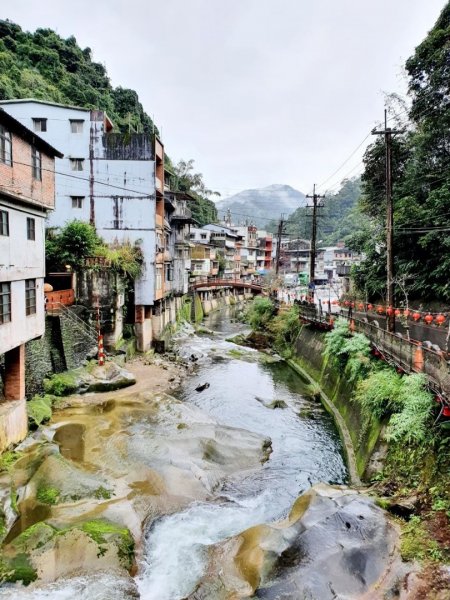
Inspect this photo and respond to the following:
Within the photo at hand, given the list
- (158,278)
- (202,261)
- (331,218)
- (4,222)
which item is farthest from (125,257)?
(331,218)

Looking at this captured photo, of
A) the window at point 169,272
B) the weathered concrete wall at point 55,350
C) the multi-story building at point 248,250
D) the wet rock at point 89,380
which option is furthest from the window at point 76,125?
the multi-story building at point 248,250

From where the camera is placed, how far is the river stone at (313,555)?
8148mm

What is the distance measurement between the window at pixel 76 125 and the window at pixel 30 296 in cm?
2115

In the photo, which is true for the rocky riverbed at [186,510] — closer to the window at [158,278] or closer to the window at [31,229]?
the window at [31,229]

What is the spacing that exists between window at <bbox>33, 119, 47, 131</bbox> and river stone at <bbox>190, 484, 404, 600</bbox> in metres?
33.7

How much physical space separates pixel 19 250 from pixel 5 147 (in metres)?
3.69

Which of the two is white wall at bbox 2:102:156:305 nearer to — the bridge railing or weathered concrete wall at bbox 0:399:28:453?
weathered concrete wall at bbox 0:399:28:453

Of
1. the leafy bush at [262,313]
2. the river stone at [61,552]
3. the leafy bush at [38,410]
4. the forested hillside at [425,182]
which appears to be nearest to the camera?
the river stone at [61,552]

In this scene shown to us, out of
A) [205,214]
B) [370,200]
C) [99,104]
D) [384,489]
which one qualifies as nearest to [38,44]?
[99,104]

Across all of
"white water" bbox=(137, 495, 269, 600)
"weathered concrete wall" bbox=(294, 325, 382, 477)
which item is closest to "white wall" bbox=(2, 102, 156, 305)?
"weathered concrete wall" bbox=(294, 325, 382, 477)

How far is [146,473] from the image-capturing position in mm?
14344

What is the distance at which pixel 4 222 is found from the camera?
14.3 meters

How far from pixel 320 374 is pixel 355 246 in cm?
1464

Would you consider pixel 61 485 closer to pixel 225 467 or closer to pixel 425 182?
pixel 225 467
